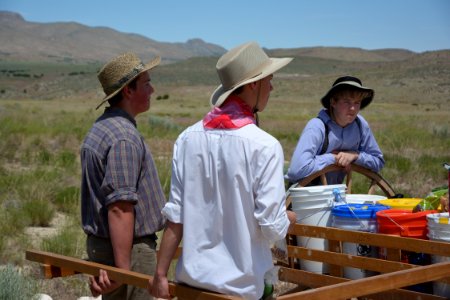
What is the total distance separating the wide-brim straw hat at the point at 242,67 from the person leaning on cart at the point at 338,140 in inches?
69.4

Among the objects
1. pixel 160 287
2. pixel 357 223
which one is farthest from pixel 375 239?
pixel 160 287

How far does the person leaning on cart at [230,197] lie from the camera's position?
8.77ft

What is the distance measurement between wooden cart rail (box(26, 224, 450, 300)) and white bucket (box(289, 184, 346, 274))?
73 millimetres

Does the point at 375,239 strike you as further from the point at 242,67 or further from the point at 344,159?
the point at 242,67

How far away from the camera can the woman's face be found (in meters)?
4.89

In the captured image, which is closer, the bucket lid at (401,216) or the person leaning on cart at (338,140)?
the bucket lid at (401,216)

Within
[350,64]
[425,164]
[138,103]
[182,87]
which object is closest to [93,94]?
[182,87]

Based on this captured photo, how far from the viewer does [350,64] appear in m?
111

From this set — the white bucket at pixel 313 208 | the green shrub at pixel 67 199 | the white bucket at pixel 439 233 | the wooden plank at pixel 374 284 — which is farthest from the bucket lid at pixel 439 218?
the green shrub at pixel 67 199

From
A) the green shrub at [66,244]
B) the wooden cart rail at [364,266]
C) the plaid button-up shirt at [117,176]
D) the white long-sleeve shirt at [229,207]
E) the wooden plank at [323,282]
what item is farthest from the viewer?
the green shrub at [66,244]

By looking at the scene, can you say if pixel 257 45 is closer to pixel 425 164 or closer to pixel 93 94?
pixel 425 164

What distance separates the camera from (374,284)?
3.13 metres

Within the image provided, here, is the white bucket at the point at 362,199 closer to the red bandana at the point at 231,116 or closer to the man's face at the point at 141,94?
the man's face at the point at 141,94

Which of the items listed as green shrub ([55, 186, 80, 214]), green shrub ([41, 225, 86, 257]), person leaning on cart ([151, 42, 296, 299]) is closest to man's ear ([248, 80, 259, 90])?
person leaning on cart ([151, 42, 296, 299])
